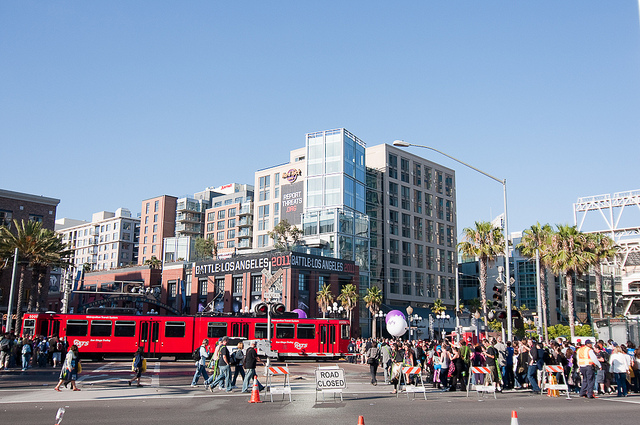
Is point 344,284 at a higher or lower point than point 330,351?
higher

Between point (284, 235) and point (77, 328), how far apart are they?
4936cm

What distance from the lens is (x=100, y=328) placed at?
3581 centimetres

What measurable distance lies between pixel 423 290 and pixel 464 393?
2948 inches

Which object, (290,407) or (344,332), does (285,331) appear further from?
(290,407)

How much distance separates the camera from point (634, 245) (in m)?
85.0

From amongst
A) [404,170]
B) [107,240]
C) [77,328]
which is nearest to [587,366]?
[77,328]

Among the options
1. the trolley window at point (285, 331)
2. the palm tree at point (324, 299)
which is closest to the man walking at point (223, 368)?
the trolley window at point (285, 331)

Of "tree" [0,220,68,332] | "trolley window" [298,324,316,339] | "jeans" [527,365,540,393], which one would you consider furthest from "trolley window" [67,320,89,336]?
"jeans" [527,365,540,393]

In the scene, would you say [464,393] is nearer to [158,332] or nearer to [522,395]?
[522,395]

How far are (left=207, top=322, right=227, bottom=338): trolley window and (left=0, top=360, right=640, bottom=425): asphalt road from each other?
16239 mm

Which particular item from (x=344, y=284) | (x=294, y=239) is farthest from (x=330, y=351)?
(x=294, y=239)

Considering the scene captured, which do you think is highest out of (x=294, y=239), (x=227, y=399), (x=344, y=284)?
(x=294, y=239)

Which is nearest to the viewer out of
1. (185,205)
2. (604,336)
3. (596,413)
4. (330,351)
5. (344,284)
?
(596,413)

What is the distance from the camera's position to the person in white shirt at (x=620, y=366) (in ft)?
60.1
